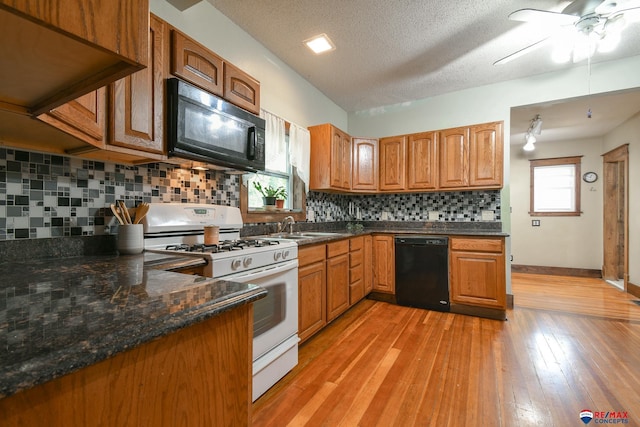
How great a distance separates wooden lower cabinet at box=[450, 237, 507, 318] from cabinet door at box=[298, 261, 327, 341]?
1567 millimetres

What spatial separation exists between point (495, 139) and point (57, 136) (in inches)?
145

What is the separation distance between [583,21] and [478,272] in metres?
2.24

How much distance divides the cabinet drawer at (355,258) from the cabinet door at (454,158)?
134cm

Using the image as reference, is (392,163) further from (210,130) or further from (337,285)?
(210,130)

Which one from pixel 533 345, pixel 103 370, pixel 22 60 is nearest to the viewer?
pixel 103 370

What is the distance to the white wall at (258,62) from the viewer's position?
2.01 meters

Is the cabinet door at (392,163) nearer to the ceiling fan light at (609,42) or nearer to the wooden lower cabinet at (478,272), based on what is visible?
the wooden lower cabinet at (478,272)

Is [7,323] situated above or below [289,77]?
below

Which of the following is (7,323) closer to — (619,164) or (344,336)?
(344,336)

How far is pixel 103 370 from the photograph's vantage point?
1.68ft

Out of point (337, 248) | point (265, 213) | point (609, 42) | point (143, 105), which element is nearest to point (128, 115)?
point (143, 105)

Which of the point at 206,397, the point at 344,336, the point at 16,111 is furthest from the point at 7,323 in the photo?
the point at 344,336

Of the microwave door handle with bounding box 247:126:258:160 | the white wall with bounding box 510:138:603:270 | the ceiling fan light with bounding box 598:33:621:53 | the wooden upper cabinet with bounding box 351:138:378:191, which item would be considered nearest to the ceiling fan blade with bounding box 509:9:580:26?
the ceiling fan light with bounding box 598:33:621:53

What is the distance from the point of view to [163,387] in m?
0.61
